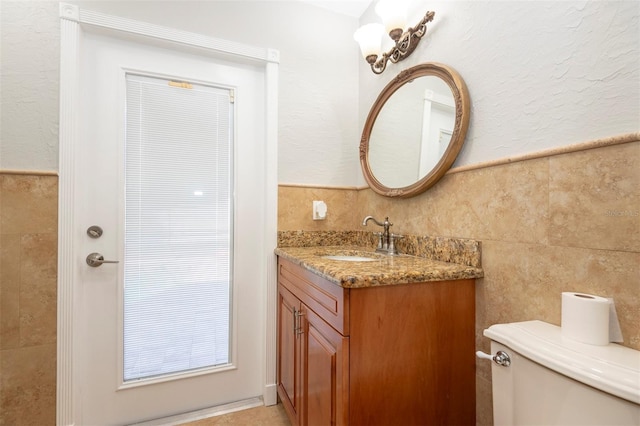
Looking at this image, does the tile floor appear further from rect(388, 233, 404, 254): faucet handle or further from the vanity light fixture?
the vanity light fixture

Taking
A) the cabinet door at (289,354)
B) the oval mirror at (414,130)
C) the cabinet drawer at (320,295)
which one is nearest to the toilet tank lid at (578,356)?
the cabinet drawer at (320,295)

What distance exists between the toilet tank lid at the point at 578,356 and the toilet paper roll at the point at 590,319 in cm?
2

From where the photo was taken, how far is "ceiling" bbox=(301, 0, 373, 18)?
175 centimetres

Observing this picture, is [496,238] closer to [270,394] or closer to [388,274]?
[388,274]

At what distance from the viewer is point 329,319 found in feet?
3.12

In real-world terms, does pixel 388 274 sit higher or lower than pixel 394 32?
lower

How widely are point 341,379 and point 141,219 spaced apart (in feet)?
4.14

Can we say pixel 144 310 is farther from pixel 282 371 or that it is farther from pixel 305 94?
pixel 305 94

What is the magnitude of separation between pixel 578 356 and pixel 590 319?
107 millimetres

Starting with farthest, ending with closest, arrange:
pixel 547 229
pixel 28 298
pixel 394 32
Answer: pixel 394 32, pixel 28 298, pixel 547 229

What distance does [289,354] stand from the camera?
138 centimetres

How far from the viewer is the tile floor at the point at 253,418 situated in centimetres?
146

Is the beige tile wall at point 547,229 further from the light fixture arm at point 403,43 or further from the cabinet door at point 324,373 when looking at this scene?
the light fixture arm at point 403,43

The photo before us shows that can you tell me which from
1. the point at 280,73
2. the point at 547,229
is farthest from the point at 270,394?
the point at 280,73
